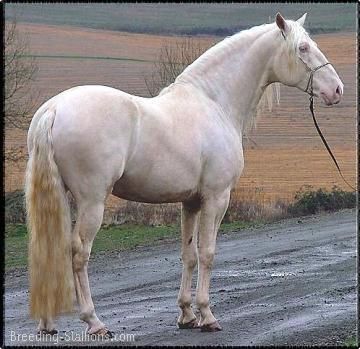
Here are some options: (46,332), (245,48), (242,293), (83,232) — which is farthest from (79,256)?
(242,293)

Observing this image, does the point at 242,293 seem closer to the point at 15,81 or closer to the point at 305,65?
the point at 305,65

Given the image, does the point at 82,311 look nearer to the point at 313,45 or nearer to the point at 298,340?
the point at 298,340

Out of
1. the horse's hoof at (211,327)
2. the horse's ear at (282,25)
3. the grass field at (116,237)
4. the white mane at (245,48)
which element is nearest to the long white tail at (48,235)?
the horse's hoof at (211,327)

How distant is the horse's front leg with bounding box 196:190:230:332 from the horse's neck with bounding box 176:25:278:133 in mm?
857

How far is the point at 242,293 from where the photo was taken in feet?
32.8

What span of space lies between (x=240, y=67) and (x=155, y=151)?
1489 millimetres

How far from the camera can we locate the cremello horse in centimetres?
683

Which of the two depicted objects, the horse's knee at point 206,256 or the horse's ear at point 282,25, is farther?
the horse's ear at point 282,25

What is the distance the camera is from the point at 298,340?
24.5 feet

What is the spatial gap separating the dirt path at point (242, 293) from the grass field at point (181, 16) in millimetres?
12848

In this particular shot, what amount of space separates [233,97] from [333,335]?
7.34 ft

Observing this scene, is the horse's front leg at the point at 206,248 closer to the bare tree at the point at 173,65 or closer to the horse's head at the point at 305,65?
the horse's head at the point at 305,65

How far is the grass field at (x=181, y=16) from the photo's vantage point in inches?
1078

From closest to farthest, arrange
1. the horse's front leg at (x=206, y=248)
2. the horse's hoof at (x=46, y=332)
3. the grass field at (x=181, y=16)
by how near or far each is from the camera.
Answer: the horse's hoof at (x=46, y=332)
the horse's front leg at (x=206, y=248)
the grass field at (x=181, y=16)
